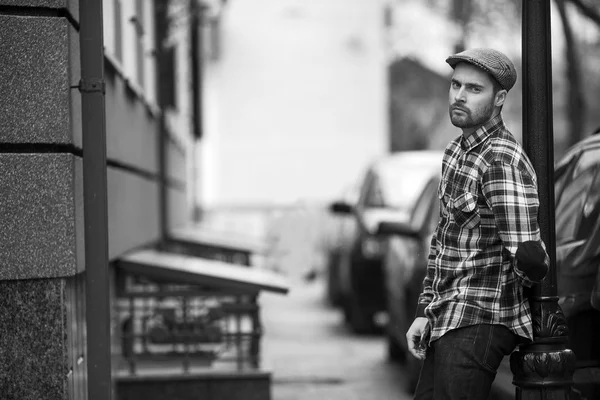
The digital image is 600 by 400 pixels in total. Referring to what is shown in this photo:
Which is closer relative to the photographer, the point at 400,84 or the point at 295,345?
the point at 295,345

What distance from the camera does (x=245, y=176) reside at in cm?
3000

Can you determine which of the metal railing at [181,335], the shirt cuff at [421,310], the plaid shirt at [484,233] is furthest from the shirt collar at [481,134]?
the metal railing at [181,335]

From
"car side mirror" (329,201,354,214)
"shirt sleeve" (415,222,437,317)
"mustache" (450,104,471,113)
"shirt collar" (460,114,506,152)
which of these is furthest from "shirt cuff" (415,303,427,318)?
"car side mirror" (329,201,354,214)

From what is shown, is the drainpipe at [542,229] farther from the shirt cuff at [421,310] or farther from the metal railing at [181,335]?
the metal railing at [181,335]

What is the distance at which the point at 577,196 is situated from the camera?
5590 millimetres

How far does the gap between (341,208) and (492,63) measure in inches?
386

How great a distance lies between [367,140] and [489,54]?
24.7 meters

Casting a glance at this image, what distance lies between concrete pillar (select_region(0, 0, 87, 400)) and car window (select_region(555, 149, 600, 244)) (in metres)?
2.36

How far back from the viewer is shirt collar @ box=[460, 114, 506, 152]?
13.5 feet

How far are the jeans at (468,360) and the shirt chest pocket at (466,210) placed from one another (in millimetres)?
365

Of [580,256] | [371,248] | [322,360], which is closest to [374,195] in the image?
[371,248]

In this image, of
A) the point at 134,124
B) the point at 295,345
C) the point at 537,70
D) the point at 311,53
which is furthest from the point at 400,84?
the point at 537,70

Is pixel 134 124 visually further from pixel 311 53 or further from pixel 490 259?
pixel 311 53

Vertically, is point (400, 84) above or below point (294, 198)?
above
